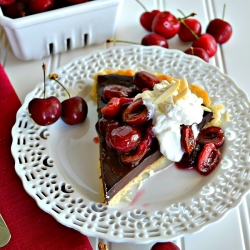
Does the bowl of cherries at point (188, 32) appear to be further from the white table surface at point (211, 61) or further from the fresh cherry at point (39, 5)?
the fresh cherry at point (39, 5)

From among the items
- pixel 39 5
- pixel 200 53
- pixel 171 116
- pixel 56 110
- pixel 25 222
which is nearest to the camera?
pixel 25 222

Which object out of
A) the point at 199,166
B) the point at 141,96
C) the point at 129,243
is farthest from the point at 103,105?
the point at 129,243

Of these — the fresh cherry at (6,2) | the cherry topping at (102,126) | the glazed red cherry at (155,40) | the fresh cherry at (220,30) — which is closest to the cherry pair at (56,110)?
the cherry topping at (102,126)

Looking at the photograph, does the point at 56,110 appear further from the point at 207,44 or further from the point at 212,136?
the point at 207,44

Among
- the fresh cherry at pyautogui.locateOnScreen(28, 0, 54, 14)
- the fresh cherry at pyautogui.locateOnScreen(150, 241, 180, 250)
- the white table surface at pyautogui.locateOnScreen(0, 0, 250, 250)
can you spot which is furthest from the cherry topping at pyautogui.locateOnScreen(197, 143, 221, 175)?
the fresh cherry at pyautogui.locateOnScreen(28, 0, 54, 14)

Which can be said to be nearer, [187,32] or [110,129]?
[110,129]

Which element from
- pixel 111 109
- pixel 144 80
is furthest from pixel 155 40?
pixel 111 109

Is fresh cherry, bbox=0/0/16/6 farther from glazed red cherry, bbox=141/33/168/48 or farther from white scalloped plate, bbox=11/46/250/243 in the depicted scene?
glazed red cherry, bbox=141/33/168/48
